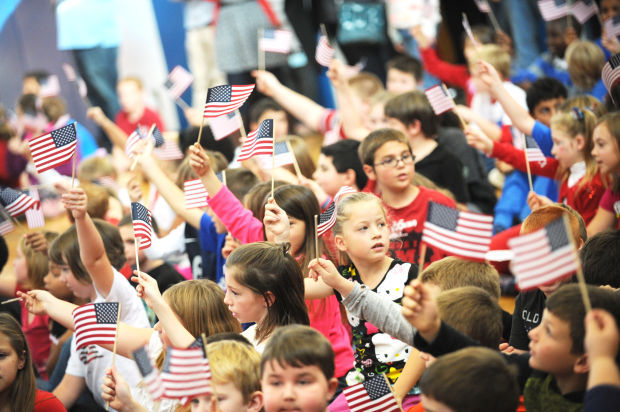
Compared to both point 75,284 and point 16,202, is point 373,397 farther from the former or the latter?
point 16,202

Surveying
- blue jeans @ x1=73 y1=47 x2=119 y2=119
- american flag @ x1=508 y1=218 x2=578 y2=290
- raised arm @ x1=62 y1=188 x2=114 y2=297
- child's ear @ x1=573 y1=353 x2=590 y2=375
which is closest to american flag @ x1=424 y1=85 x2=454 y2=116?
raised arm @ x1=62 y1=188 x2=114 y2=297

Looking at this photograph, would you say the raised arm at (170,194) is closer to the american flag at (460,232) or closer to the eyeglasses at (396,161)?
the eyeglasses at (396,161)

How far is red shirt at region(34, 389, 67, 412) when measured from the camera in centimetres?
333

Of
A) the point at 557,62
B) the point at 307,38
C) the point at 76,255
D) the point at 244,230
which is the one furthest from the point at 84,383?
the point at 307,38

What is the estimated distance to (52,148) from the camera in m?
4.21

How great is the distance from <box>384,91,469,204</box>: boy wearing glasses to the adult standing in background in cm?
534

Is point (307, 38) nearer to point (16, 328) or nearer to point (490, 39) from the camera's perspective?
point (490, 39)

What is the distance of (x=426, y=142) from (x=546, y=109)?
85cm

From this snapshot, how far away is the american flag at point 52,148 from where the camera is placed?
4.18 metres

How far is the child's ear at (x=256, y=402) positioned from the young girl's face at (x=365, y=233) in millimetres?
910

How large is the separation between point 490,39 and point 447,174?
282 cm

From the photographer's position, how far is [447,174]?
528cm

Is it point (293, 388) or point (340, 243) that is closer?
point (293, 388)

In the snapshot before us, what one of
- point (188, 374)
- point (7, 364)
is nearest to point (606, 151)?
point (188, 374)
